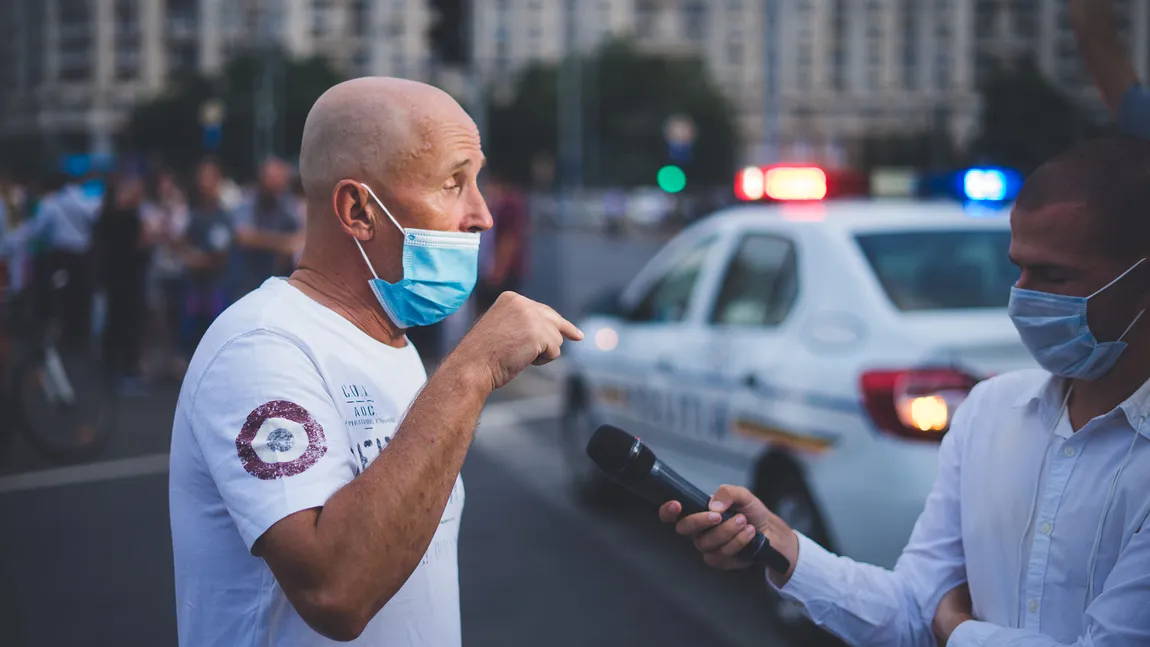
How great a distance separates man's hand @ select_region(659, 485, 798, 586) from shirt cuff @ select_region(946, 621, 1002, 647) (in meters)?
0.36

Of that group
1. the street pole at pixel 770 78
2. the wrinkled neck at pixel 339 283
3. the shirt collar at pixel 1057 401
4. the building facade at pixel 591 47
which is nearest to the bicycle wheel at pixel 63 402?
the wrinkled neck at pixel 339 283

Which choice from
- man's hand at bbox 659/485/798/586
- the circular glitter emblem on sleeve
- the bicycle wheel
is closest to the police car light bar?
man's hand at bbox 659/485/798/586

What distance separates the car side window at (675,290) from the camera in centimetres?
639

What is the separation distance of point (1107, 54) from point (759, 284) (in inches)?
120

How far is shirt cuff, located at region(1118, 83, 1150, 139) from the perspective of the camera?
2586 millimetres

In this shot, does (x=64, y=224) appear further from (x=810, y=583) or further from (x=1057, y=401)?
(x=1057, y=401)

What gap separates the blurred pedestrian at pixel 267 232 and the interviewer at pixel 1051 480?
925 cm

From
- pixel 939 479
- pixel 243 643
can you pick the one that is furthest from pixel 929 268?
pixel 243 643

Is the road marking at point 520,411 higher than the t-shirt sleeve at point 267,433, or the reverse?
the t-shirt sleeve at point 267,433

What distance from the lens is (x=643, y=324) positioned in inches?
265

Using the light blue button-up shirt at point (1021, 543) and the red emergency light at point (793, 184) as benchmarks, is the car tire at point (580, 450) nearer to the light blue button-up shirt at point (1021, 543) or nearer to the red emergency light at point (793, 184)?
the red emergency light at point (793, 184)

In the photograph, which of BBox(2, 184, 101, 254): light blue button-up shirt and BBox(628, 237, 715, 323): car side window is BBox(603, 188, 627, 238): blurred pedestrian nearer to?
BBox(2, 184, 101, 254): light blue button-up shirt

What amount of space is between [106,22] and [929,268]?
3591 inches

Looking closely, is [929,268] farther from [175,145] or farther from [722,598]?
[175,145]
